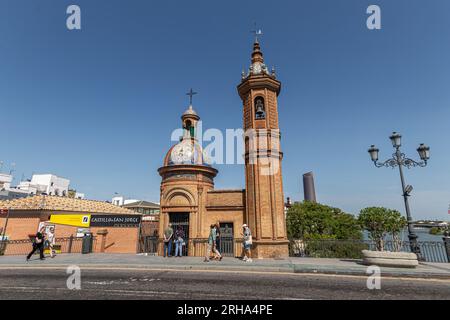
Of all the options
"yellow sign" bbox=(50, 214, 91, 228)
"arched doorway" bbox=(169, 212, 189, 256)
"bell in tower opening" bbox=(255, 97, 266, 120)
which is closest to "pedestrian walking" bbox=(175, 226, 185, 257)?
"arched doorway" bbox=(169, 212, 189, 256)

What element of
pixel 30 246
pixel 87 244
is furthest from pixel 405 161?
pixel 30 246

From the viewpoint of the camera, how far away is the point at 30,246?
20.1 metres

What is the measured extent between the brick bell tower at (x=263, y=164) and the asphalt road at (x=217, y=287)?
14.8ft

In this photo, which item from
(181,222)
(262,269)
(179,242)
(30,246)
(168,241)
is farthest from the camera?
(30,246)

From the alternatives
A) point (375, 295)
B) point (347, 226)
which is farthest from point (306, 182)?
point (375, 295)

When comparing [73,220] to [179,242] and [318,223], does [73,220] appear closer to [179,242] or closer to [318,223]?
[179,242]

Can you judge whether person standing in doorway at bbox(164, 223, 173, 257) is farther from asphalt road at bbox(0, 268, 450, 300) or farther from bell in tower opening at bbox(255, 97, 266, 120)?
bell in tower opening at bbox(255, 97, 266, 120)

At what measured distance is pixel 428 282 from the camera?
7707mm

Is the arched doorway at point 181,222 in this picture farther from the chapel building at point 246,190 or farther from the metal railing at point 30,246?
the metal railing at point 30,246

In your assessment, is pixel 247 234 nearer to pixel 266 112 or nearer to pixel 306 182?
pixel 266 112

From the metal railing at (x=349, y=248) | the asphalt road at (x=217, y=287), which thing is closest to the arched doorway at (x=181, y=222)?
the metal railing at (x=349, y=248)

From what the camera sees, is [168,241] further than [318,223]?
No

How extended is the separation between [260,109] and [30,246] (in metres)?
22.1

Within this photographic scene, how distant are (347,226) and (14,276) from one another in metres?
43.4
